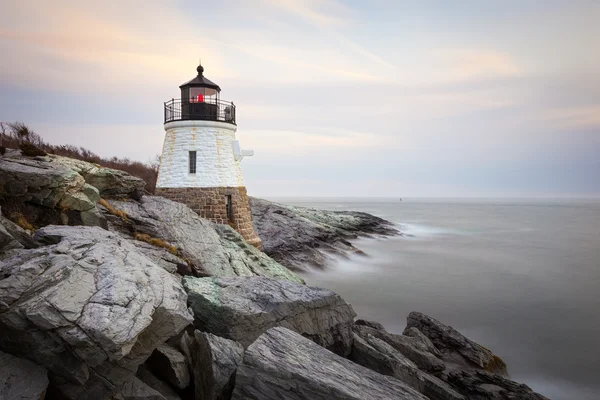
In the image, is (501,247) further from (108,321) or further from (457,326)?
(108,321)

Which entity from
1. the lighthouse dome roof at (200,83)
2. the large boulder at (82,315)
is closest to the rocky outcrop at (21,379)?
the large boulder at (82,315)

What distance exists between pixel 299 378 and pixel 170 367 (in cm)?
213

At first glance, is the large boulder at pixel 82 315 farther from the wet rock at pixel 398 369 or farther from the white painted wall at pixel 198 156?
the white painted wall at pixel 198 156

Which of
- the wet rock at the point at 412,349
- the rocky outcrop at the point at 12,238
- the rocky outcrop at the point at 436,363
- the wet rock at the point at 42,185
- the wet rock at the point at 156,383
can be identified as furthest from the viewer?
the wet rock at the point at 42,185

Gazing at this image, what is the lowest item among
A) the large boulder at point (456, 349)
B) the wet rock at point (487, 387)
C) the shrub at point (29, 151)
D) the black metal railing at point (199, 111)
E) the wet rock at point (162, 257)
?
the large boulder at point (456, 349)

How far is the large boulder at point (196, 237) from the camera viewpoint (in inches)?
514

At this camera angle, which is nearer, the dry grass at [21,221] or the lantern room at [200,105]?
the dry grass at [21,221]

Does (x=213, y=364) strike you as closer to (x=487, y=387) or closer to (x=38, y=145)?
(x=487, y=387)

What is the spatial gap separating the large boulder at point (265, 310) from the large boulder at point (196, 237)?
415 cm

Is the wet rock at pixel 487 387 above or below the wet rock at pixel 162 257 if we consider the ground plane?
below

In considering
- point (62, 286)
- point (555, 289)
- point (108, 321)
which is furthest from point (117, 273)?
point (555, 289)

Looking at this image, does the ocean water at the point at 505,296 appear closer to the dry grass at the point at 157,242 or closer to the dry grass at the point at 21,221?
the dry grass at the point at 157,242

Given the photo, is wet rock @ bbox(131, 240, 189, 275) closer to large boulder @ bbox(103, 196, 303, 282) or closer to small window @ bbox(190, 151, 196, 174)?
large boulder @ bbox(103, 196, 303, 282)

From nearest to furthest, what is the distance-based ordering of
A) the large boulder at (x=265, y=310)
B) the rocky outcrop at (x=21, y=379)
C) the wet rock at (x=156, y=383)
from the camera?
the rocky outcrop at (x=21, y=379) < the wet rock at (x=156, y=383) < the large boulder at (x=265, y=310)
